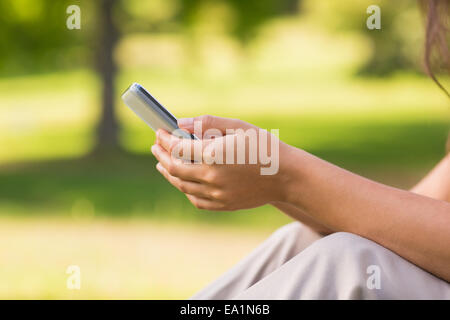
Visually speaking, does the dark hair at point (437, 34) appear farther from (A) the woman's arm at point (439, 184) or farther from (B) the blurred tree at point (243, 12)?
(B) the blurred tree at point (243, 12)

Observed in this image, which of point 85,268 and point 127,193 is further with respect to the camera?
point 127,193

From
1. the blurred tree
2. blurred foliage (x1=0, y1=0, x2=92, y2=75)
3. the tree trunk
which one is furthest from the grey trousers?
the tree trunk

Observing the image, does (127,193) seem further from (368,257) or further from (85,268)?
(368,257)

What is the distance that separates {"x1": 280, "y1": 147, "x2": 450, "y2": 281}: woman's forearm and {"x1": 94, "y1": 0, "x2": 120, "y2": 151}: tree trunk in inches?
339

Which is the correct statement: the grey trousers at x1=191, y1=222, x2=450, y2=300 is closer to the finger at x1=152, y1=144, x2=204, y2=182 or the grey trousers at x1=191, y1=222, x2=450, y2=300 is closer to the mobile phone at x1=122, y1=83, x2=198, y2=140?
the finger at x1=152, y1=144, x2=204, y2=182

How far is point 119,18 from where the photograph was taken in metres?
10.3

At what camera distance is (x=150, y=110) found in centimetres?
180

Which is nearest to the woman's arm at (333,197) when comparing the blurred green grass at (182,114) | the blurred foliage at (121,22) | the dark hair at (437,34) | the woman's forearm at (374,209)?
the woman's forearm at (374,209)

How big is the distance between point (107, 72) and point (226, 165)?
342 inches

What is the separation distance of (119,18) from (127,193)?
10.9 feet

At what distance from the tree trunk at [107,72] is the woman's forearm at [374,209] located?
8.62 metres

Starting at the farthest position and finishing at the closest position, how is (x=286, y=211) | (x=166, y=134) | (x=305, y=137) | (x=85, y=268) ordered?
(x=305, y=137) → (x=85, y=268) → (x=286, y=211) → (x=166, y=134)
